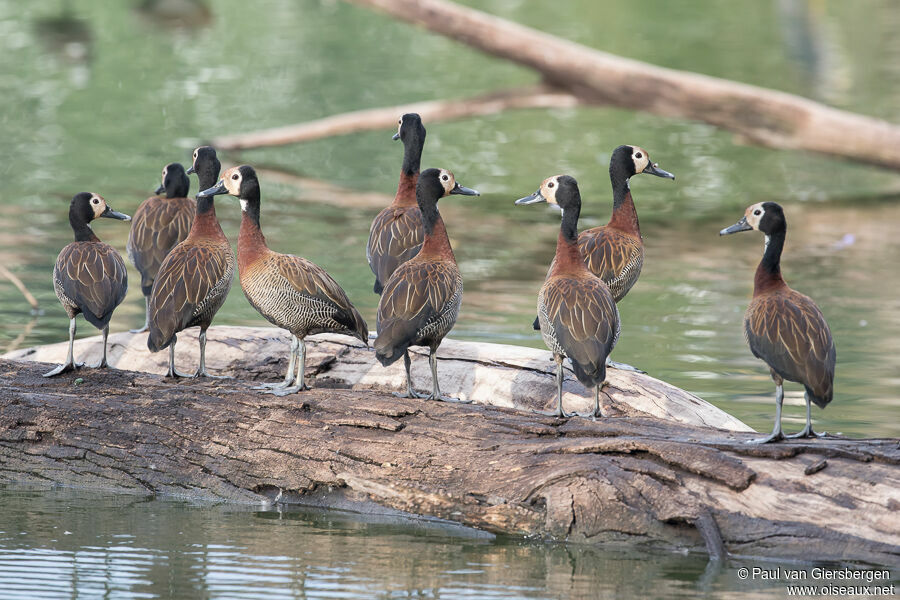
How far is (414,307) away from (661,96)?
1104 centimetres

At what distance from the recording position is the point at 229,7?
107ft

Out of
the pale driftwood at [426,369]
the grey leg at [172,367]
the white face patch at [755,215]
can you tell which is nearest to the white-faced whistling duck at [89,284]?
the grey leg at [172,367]

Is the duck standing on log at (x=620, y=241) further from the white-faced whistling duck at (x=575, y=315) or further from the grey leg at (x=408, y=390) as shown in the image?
the grey leg at (x=408, y=390)

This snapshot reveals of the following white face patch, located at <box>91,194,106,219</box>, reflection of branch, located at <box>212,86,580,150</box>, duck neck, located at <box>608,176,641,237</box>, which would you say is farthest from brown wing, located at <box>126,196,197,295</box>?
reflection of branch, located at <box>212,86,580,150</box>

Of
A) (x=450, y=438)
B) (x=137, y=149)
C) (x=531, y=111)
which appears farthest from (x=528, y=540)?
(x=531, y=111)

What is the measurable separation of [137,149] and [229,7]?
12.2m

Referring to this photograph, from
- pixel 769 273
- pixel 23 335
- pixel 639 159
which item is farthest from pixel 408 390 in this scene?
pixel 23 335

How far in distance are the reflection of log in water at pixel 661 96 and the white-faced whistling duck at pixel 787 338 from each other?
10.7 metres

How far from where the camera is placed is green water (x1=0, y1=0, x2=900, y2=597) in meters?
7.47

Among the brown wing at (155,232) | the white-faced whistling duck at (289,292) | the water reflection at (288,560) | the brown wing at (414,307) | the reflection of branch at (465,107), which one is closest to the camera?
the water reflection at (288,560)

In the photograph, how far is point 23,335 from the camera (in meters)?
11.6

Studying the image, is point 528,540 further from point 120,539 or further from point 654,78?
point 654,78

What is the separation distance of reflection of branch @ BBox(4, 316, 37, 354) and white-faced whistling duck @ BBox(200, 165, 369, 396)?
3390mm

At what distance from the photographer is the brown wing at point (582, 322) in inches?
302
